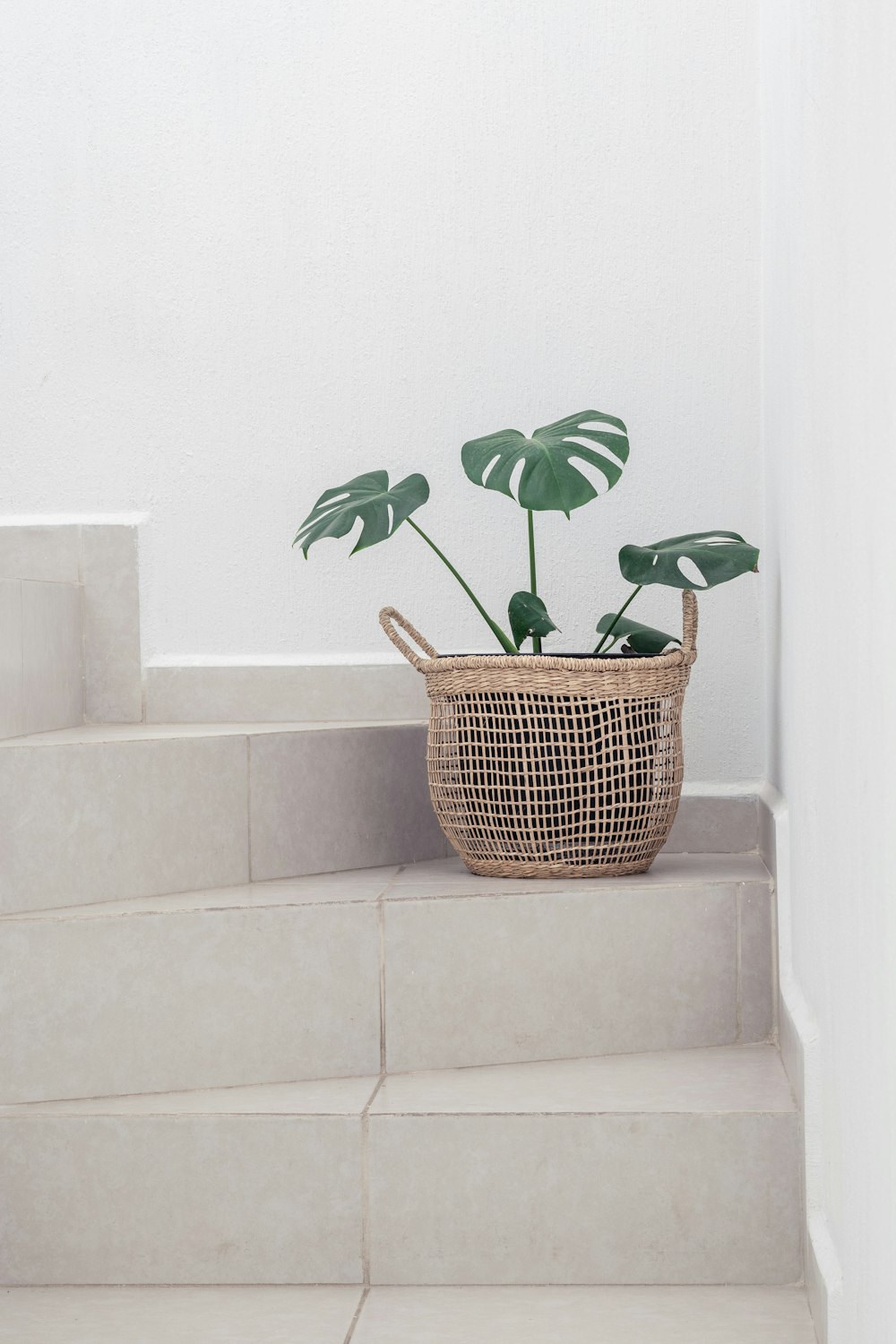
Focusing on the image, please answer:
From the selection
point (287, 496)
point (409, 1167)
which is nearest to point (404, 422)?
point (287, 496)

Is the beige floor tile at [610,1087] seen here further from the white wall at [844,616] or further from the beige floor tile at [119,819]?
the beige floor tile at [119,819]

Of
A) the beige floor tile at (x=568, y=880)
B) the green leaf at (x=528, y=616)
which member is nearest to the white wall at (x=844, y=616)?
the beige floor tile at (x=568, y=880)

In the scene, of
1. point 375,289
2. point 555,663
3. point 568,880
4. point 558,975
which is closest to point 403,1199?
point 558,975

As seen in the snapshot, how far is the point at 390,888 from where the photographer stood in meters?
1.77

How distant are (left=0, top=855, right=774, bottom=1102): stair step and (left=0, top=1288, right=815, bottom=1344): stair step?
0.23 meters

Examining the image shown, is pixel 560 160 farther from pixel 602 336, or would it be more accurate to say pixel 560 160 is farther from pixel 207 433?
pixel 207 433

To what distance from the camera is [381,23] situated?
2.37 meters

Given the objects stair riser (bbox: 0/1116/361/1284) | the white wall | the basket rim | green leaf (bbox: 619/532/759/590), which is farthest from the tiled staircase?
green leaf (bbox: 619/532/759/590)

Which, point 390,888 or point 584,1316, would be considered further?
point 390,888

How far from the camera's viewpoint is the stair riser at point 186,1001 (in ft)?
5.07

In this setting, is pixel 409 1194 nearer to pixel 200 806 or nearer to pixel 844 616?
pixel 200 806

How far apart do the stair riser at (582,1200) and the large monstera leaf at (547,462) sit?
74cm

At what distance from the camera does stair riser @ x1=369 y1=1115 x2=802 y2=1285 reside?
1447 mm

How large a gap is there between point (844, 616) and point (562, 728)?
2.51ft
